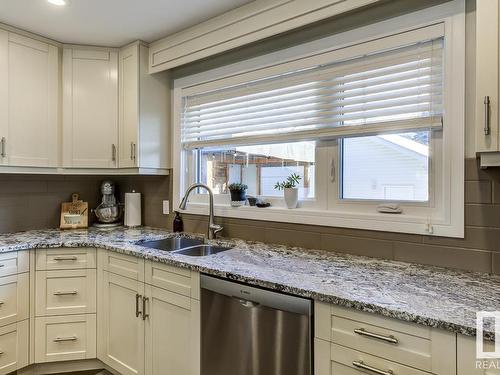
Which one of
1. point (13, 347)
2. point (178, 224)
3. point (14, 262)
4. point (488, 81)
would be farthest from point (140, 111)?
point (488, 81)

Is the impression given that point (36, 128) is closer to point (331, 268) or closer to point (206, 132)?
point (206, 132)

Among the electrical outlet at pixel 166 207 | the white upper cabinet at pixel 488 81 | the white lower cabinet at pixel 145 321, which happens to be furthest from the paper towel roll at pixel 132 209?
the white upper cabinet at pixel 488 81

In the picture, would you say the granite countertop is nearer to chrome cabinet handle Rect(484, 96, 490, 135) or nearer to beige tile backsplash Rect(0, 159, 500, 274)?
beige tile backsplash Rect(0, 159, 500, 274)

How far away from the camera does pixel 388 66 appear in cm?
169

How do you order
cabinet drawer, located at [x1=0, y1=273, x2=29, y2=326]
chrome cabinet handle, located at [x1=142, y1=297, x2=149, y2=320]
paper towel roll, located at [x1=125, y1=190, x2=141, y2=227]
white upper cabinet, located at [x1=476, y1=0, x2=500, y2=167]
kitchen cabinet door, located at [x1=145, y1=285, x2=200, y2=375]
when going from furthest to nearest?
paper towel roll, located at [x1=125, y1=190, x2=141, y2=227] → cabinet drawer, located at [x1=0, y1=273, x2=29, y2=326] → chrome cabinet handle, located at [x1=142, y1=297, x2=149, y2=320] → kitchen cabinet door, located at [x1=145, y1=285, x2=200, y2=375] → white upper cabinet, located at [x1=476, y1=0, x2=500, y2=167]

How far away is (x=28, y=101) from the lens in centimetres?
236

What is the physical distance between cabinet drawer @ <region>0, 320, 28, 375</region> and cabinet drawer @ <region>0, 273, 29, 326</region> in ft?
0.16

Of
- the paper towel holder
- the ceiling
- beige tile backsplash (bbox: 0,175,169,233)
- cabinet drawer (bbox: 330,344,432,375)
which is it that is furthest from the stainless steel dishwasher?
the ceiling

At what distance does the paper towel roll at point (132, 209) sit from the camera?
2.84 m

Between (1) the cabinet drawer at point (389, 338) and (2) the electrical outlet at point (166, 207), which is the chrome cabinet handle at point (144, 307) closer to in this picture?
(2) the electrical outlet at point (166, 207)

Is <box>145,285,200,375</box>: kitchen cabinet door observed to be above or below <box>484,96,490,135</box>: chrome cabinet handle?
below

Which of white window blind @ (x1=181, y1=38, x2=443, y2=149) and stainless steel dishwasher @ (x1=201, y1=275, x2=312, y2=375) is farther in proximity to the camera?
white window blind @ (x1=181, y1=38, x2=443, y2=149)

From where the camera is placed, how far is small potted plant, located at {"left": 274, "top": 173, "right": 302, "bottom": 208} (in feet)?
6.77

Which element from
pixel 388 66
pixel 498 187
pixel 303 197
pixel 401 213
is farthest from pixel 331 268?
pixel 388 66
